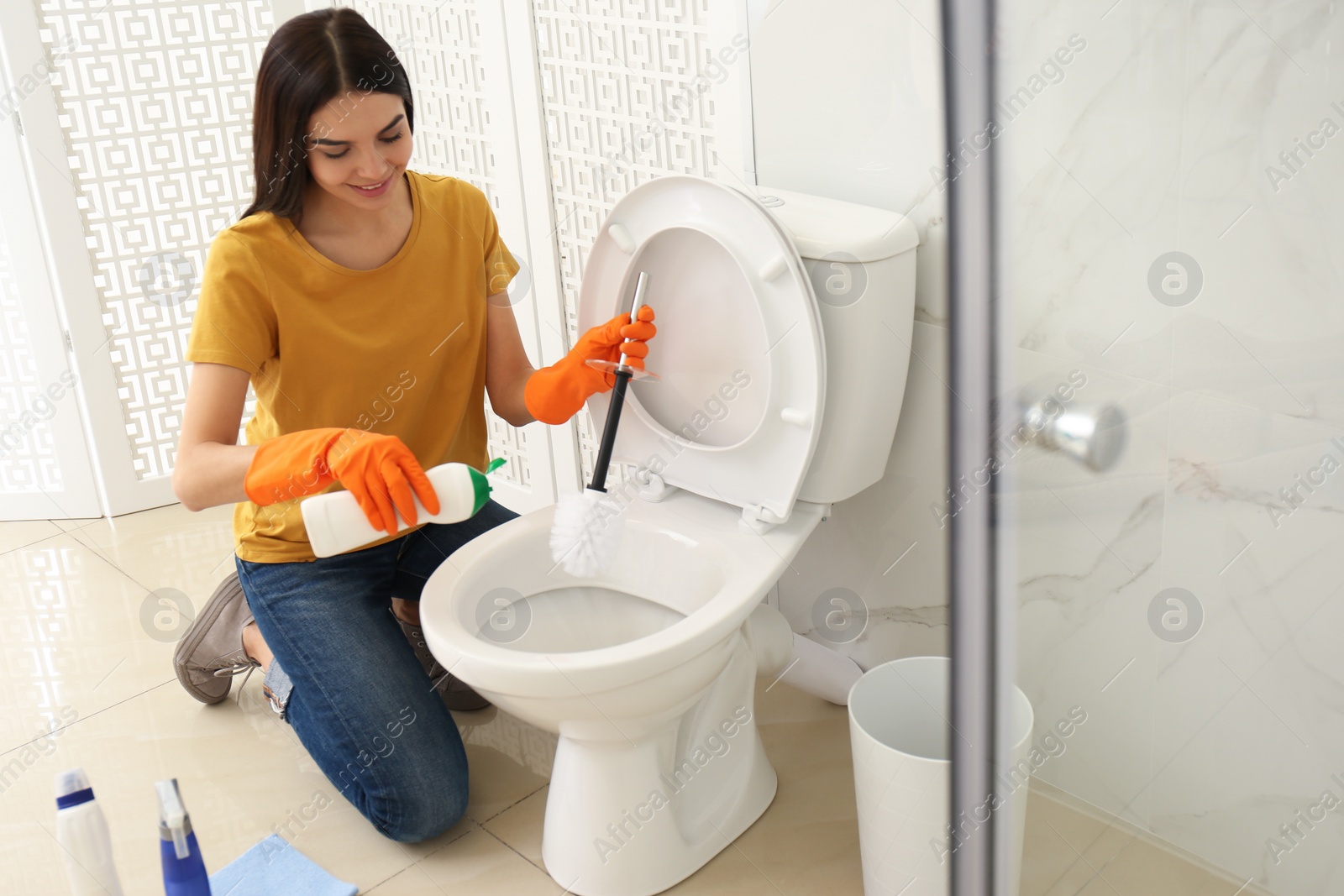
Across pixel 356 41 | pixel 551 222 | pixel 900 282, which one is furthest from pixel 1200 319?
pixel 551 222

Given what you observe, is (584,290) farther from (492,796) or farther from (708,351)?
(492,796)

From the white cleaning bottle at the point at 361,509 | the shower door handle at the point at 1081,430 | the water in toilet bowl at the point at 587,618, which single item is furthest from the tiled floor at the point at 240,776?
the shower door handle at the point at 1081,430

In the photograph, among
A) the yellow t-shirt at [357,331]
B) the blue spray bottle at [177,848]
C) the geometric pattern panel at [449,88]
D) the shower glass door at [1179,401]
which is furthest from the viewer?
the geometric pattern panel at [449,88]

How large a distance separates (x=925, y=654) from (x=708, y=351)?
502mm

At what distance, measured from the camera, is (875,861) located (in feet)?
3.89

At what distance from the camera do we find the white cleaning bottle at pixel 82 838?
1.04m

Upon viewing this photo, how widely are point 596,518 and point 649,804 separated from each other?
0.33 metres

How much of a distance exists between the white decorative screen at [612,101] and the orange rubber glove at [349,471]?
38 centimetres

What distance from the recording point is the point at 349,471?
112 centimetres

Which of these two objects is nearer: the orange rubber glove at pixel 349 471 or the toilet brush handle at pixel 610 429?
the orange rubber glove at pixel 349 471

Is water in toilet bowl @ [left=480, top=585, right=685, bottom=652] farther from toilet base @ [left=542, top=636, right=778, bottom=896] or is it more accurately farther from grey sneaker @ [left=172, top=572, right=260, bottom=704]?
grey sneaker @ [left=172, top=572, right=260, bottom=704]

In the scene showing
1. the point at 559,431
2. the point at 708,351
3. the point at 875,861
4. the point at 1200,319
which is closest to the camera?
the point at 1200,319

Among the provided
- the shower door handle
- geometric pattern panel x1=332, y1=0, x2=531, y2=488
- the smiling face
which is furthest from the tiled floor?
→ the shower door handle

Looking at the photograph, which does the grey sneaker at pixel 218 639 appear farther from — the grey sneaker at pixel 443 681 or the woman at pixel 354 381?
the grey sneaker at pixel 443 681
